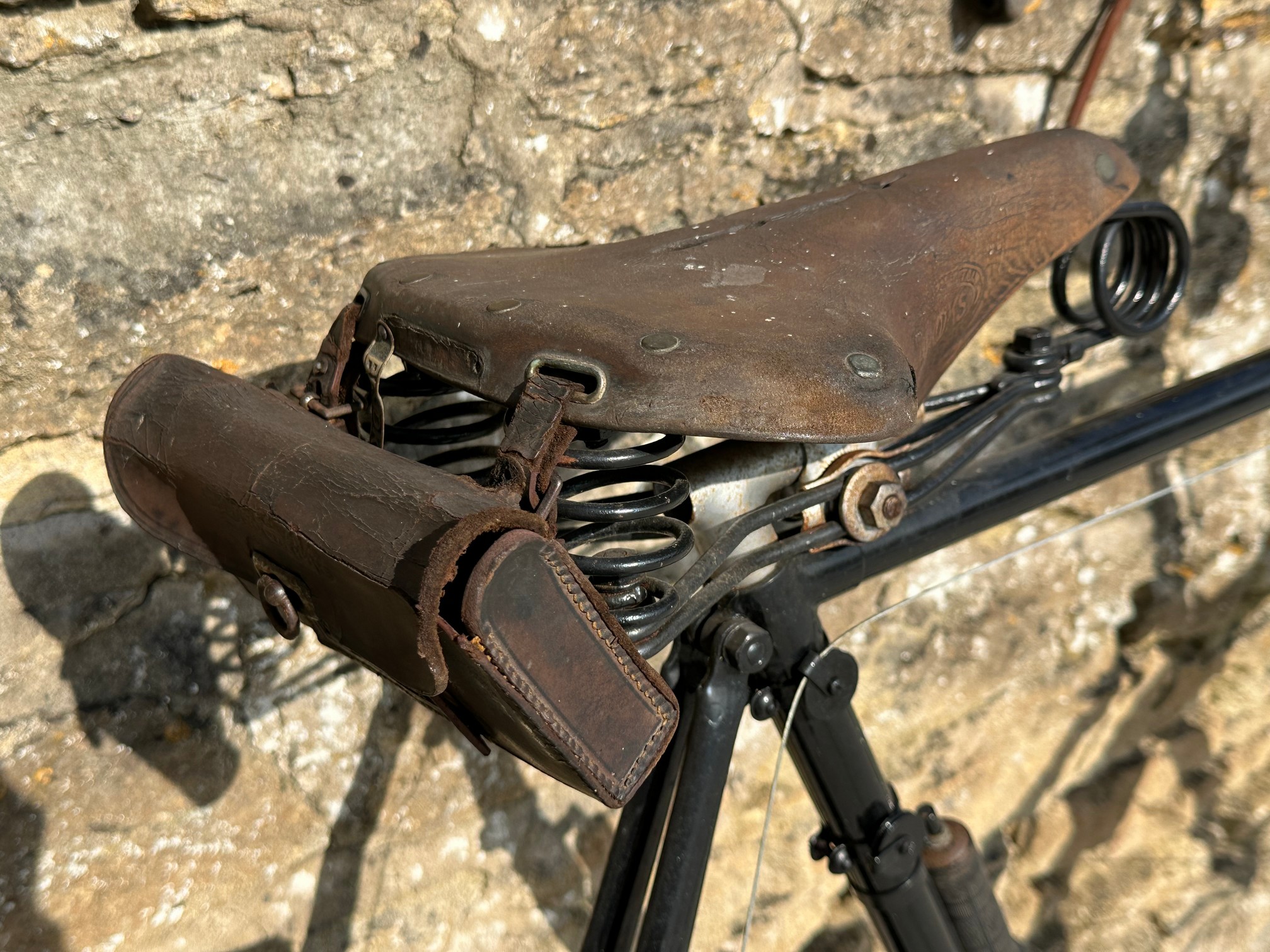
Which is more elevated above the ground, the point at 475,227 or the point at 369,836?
the point at 475,227

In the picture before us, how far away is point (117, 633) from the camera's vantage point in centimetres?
96

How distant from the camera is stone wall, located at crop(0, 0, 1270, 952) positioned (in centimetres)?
89

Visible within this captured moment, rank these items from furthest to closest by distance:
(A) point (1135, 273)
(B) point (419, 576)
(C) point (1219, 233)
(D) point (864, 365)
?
1. (C) point (1219, 233)
2. (A) point (1135, 273)
3. (D) point (864, 365)
4. (B) point (419, 576)

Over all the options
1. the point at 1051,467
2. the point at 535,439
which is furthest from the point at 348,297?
the point at 1051,467

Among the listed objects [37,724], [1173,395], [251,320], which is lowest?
[37,724]

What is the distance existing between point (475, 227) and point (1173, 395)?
759 millimetres

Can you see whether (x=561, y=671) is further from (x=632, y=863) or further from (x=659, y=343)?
(x=632, y=863)

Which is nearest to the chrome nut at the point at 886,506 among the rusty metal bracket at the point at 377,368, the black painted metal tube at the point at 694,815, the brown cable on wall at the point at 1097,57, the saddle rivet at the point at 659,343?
the black painted metal tube at the point at 694,815

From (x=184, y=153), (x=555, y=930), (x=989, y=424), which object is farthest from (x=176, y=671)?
(x=989, y=424)

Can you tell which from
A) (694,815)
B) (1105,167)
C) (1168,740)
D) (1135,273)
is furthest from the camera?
(1168,740)

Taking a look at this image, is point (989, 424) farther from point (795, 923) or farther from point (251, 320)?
point (795, 923)

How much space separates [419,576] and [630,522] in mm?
222

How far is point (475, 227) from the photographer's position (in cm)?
107

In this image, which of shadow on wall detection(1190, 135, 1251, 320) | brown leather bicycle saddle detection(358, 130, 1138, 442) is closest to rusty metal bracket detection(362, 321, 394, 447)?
brown leather bicycle saddle detection(358, 130, 1138, 442)
